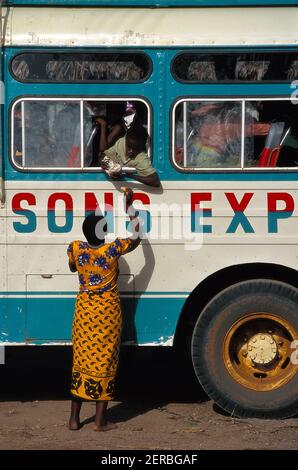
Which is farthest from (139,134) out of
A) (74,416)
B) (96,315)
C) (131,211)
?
(74,416)

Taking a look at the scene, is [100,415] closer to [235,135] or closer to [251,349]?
[251,349]

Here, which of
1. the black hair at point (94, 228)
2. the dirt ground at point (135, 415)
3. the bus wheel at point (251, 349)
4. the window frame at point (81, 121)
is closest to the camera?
the dirt ground at point (135, 415)

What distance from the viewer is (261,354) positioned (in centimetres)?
684

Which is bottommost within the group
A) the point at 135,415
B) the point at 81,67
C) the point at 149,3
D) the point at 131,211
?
the point at 135,415

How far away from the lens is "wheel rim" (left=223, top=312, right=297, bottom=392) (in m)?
6.82

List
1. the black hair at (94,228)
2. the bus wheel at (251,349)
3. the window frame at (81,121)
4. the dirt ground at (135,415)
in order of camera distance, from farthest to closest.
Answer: the bus wheel at (251,349) → the window frame at (81,121) → the black hair at (94,228) → the dirt ground at (135,415)

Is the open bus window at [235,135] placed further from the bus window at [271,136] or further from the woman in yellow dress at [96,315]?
the woman in yellow dress at [96,315]

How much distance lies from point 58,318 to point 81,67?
1.69 m

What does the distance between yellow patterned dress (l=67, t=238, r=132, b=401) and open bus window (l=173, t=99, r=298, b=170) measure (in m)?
0.80

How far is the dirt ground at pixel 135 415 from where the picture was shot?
6414 millimetres

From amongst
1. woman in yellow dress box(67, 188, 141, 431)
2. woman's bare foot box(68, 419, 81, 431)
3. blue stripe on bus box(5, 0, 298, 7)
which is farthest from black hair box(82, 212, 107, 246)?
blue stripe on bus box(5, 0, 298, 7)

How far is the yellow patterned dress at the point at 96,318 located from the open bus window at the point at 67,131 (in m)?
0.61
